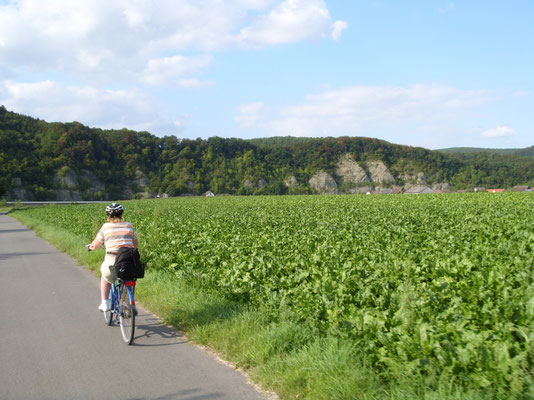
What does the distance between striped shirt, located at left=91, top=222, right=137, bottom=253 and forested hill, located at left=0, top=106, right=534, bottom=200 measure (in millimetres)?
76986

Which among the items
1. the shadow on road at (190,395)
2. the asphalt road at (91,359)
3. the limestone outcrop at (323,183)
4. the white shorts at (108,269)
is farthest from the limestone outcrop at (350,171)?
the shadow on road at (190,395)

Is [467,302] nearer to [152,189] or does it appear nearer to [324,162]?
[152,189]

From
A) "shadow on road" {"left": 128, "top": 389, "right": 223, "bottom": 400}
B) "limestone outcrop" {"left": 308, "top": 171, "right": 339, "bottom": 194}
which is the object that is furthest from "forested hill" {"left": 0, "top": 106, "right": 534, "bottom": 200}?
"shadow on road" {"left": 128, "top": 389, "right": 223, "bottom": 400}

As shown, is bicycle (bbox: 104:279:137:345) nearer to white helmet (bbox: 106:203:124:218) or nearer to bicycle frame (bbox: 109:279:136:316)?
bicycle frame (bbox: 109:279:136:316)

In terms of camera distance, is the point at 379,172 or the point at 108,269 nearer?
the point at 108,269

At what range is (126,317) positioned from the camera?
5.48 meters

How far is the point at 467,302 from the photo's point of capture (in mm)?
4746

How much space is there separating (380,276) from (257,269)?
198cm

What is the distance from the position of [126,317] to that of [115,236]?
1.13 meters

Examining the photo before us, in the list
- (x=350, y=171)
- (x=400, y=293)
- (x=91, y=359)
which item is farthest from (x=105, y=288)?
(x=350, y=171)

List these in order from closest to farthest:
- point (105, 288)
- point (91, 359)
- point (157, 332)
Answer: point (91, 359)
point (157, 332)
point (105, 288)

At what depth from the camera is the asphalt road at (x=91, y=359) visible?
154 inches

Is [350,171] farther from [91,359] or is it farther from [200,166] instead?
[91,359]

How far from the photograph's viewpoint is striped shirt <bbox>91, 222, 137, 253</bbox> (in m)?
5.89
